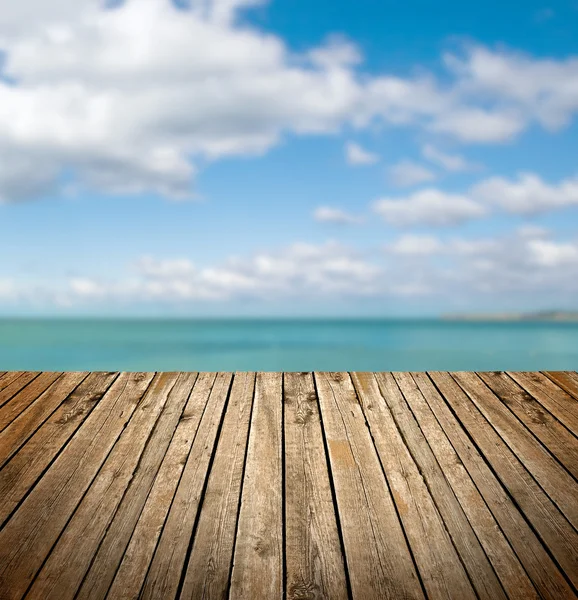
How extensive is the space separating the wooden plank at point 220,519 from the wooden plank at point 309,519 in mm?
171

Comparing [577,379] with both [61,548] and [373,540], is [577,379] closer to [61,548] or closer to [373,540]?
[373,540]

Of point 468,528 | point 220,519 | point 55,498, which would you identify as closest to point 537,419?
point 468,528

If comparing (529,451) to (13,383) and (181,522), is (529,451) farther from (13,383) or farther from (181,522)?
(13,383)

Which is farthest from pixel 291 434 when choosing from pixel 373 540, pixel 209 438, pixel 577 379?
pixel 577 379

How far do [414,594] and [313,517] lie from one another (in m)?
0.44

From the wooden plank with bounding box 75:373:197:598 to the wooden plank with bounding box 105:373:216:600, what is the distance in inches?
0.6

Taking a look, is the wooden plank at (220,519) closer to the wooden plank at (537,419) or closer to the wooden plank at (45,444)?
the wooden plank at (45,444)

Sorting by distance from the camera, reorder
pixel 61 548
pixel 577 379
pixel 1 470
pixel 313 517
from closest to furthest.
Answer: pixel 61 548 < pixel 313 517 < pixel 1 470 < pixel 577 379

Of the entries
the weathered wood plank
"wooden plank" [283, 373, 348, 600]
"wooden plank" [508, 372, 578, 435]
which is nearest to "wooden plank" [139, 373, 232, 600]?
"wooden plank" [283, 373, 348, 600]

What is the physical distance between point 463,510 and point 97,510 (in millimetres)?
1185

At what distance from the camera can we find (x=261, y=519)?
1763 mm

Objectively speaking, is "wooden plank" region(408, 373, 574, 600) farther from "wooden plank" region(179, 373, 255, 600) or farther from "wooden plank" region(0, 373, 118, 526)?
"wooden plank" region(0, 373, 118, 526)

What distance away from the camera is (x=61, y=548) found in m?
1.61

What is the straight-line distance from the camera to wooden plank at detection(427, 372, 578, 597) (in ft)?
5.26
